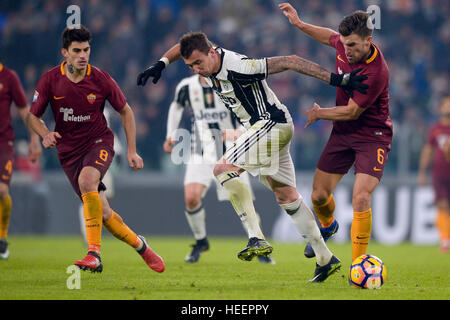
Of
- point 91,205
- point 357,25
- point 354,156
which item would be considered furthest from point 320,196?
point 91,205

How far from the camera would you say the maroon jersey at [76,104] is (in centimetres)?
722

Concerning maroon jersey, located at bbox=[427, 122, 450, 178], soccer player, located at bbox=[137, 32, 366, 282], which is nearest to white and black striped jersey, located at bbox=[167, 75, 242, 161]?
soccer player, located at bbox=[137, 32, 366, 282]

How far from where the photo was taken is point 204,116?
1000 cm

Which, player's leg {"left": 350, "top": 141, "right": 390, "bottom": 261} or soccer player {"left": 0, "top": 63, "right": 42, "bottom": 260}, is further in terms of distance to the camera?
soccer player {"left": 0, "top": 63, "right": 42, "bottom": 260}

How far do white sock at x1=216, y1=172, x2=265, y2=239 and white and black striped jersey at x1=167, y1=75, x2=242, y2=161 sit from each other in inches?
89.2

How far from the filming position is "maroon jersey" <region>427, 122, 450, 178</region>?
41.6 ft

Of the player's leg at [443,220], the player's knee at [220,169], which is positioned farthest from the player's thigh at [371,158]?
the player's leg at [443,220]

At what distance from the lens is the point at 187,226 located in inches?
592

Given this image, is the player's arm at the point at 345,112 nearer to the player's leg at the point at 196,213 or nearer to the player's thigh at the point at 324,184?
the player's thigh at the point at 324,184

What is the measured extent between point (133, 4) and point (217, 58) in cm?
1130

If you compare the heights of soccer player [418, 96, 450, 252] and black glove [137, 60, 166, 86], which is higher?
soccer player [418, 96, 450, 252]

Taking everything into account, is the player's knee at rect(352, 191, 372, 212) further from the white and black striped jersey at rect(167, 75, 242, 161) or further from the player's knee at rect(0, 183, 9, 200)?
the player's knee at rect(0, 183, 9, 200)

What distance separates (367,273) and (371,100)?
160cm
